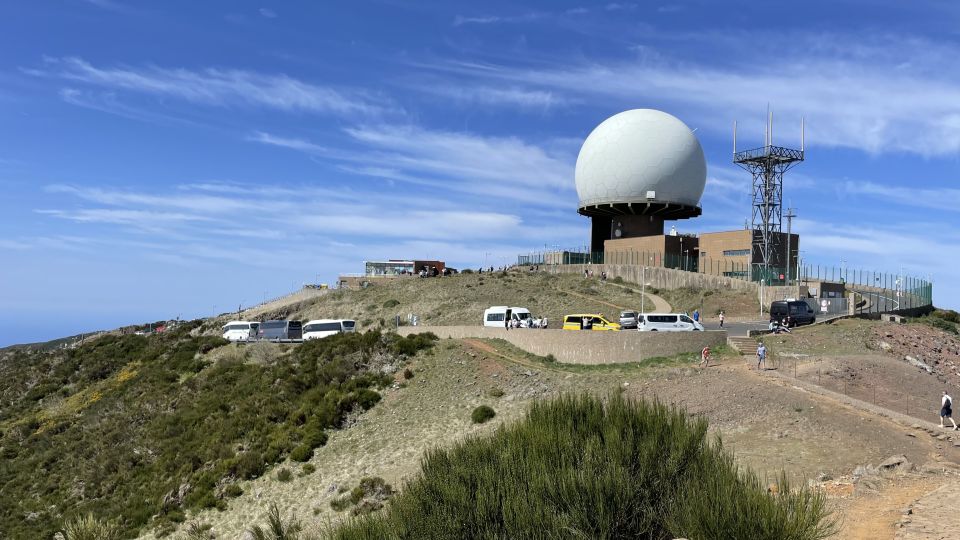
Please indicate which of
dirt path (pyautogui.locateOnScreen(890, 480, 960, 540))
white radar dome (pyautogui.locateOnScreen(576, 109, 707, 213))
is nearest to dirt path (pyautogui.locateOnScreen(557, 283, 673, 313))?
white radar dome (pyautogui.locateOnScreen(576, 109, 707, 213))

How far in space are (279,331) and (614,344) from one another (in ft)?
95.1

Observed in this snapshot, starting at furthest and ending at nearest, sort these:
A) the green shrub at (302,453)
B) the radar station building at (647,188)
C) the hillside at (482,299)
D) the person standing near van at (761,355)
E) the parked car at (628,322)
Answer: the radar station building at (647,188) < the hillside at (482,299) < the parked car at (628,322) < the person standing near van at (761,355) < the green shrub at (302,453)

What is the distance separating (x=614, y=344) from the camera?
3631 centimetres

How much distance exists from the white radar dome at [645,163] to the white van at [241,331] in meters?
37.3

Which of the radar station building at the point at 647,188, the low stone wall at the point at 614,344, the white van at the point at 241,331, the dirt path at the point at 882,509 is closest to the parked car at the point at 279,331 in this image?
the white van at the point at 241,331

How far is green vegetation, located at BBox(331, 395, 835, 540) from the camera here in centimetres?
1261

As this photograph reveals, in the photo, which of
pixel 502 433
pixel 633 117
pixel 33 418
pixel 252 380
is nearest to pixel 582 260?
pixel 633 117

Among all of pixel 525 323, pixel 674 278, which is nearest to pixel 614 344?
pixel 525 323

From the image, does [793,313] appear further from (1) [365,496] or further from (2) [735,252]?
(1) [365,496]

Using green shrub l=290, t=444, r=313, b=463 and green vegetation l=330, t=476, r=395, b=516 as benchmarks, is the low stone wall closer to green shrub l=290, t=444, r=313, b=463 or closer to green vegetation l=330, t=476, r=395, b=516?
green shrub l=290, t=444, r=313, b=463

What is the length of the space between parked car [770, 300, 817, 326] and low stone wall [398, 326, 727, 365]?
8467 millimetres

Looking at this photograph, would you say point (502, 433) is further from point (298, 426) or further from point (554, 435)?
point (298, 426)

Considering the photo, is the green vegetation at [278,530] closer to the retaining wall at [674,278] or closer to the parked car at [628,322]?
the parked car at [628,322]

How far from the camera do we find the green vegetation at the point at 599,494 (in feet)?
41.4
